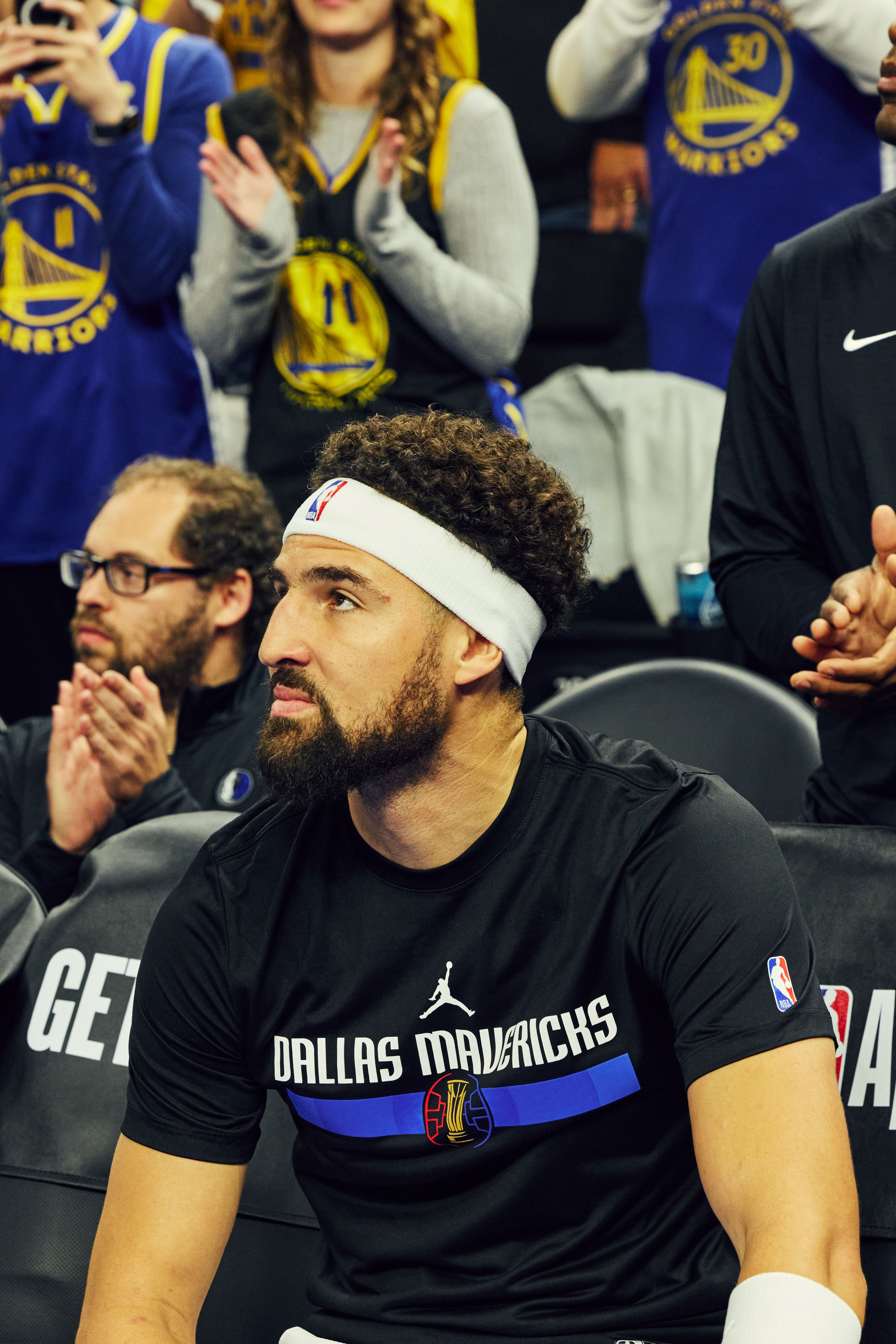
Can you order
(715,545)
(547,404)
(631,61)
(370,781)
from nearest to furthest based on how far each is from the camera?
(370,781)
(715,545)
(631,61)
(547,404)

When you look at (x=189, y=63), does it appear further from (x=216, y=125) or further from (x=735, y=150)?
(x=735, y=150)

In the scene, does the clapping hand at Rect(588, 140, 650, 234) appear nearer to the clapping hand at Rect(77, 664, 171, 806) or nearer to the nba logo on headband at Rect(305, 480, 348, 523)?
the clapping hand at Rect(77, 664, 171, 806)

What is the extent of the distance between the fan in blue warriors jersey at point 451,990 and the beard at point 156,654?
1390 mm

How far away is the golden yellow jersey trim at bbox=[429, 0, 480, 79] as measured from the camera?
438 centimetres

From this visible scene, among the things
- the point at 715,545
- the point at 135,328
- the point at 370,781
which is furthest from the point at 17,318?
the point at 370,781

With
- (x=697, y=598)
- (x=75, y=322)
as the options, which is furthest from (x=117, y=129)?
(x=697, y=598)

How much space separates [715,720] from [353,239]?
62.0 inches

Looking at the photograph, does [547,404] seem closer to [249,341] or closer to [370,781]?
[249,341]

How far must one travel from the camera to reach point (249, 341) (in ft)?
12.9

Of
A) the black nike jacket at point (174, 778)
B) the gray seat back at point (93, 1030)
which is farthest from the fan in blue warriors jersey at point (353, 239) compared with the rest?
the gray seat back at point (93, 1030)

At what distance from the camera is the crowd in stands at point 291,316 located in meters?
3.18

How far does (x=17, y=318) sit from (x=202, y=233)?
53 cm

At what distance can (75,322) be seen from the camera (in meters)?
4.02

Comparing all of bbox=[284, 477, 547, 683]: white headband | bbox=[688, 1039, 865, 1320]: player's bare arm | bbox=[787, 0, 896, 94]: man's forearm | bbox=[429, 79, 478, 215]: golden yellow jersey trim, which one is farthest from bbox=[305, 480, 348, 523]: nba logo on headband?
bbox=[787, 0, 896, 94]: man's forearm
